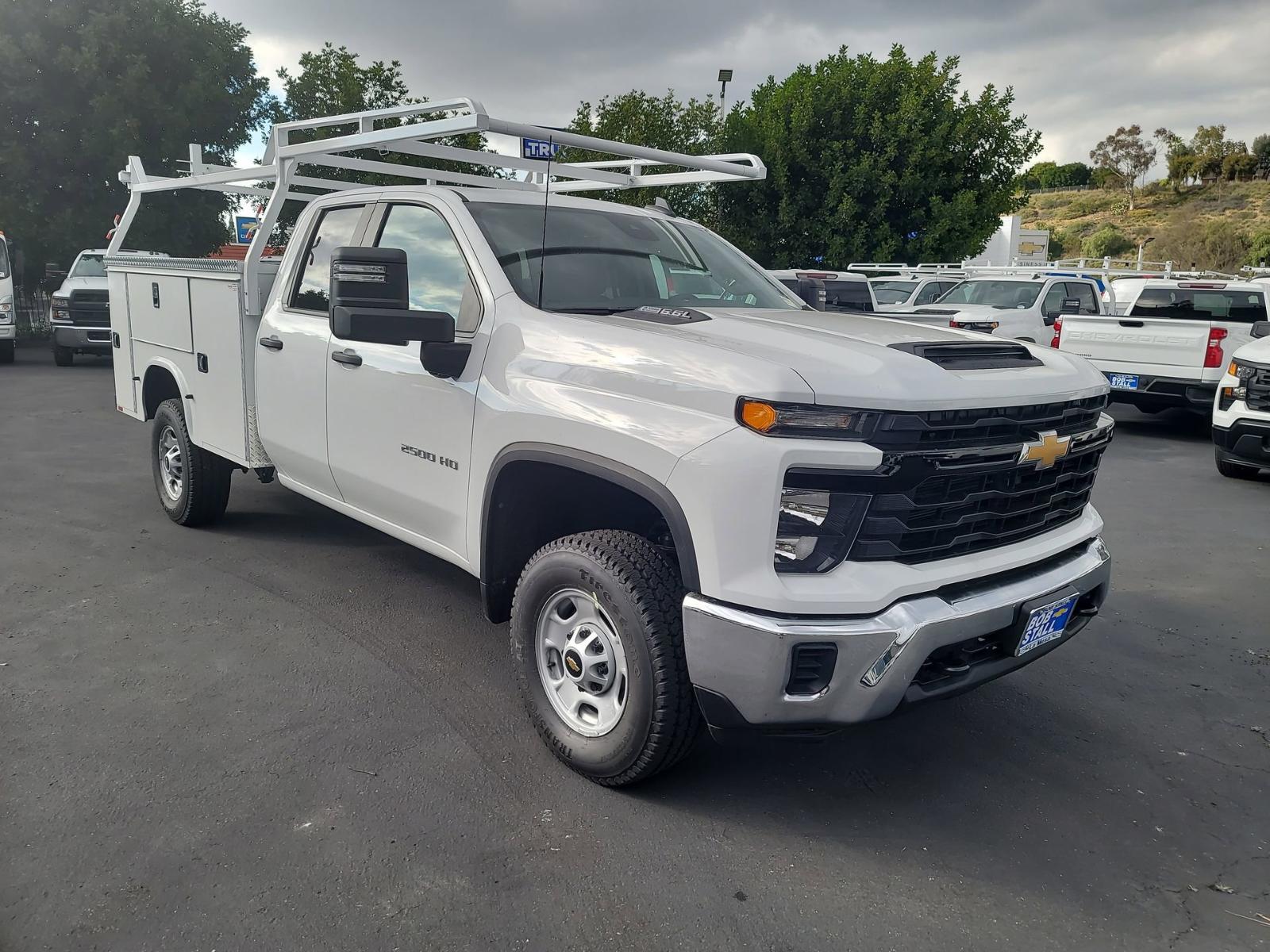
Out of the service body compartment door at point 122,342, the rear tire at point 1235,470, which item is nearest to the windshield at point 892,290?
the rear tire at point 1235,470

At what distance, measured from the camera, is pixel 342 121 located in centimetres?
436

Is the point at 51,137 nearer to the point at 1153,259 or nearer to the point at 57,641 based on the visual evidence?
the point at 57,641

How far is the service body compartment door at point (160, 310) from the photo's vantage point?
5.56 meters

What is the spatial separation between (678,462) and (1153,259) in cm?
5154

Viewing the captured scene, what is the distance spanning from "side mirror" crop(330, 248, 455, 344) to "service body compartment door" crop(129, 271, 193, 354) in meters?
2.75

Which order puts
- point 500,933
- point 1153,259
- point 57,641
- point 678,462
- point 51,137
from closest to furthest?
point 500,933, point 678,462, point 57,641, point 51,137, point 1153,259

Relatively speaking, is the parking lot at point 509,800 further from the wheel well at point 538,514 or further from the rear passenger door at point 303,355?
the rear passenger door at point 303,355

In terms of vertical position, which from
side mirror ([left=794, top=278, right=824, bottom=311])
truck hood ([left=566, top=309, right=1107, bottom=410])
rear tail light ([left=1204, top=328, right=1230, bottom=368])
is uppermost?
side mirror ([left=794, top=278, right=824, bottom=311])

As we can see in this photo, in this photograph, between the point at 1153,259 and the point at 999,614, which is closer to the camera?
the point at 999,614

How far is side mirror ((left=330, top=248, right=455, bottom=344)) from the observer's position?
10.5ft

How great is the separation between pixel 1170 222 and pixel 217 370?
65199 millimetres

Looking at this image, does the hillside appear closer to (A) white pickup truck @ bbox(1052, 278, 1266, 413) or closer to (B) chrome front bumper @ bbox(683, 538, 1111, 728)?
(A) white pickup truck @ bbox(1052, 278, 1266, 413)

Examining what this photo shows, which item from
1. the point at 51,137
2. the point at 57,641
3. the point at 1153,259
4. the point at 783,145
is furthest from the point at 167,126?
the point at 1153,259

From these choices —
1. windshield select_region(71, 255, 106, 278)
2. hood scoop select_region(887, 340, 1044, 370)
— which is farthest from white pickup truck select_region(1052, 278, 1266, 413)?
windshield select_region(71, 255, 106, 278)
